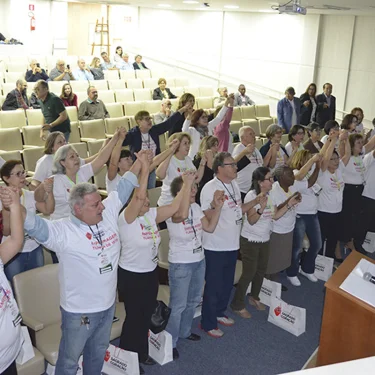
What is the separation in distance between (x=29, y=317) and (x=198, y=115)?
319 centimetres

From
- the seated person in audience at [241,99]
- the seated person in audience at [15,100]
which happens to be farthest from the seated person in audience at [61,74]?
the seated person in audience at [241,99]

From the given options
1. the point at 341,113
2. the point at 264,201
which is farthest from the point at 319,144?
the point at 341,113

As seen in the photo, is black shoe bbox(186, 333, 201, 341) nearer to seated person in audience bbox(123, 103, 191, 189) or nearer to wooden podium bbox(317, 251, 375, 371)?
wooden podium bbox(317, 251, 375, 371)

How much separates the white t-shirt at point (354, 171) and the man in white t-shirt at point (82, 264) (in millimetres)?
3620

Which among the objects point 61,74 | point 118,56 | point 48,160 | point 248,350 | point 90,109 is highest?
point 118,56

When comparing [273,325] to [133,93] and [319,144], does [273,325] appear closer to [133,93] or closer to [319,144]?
[319,144]

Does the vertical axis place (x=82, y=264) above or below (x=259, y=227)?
above

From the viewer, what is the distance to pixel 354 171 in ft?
19.9

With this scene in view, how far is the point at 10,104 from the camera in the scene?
8.61 metres

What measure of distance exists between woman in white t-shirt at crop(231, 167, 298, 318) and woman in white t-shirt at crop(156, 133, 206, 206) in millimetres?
810

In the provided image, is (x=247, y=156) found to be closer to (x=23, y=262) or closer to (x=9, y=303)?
(x=23, y=262)

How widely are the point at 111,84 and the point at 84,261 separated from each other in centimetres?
908

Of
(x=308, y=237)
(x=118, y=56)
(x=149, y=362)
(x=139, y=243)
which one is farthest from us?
(x=118, y=56)

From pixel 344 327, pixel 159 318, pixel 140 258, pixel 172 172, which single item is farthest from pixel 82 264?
pixel 172 172
